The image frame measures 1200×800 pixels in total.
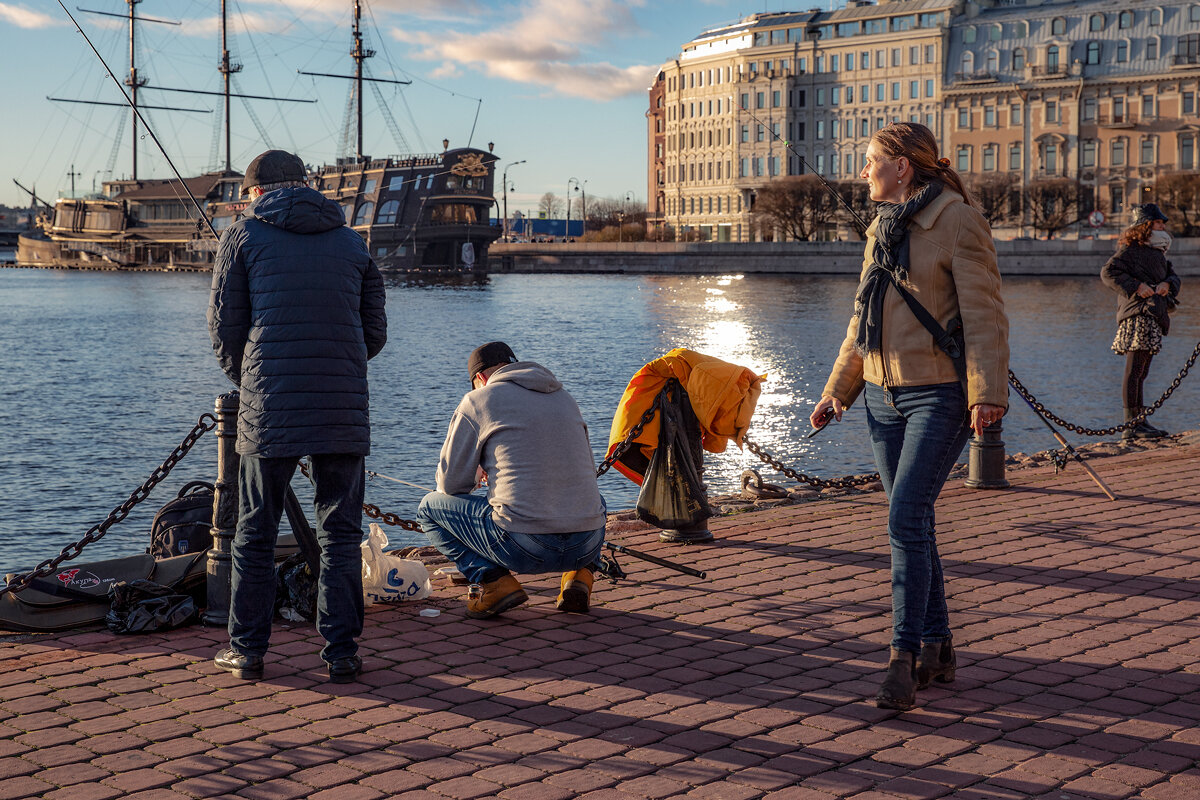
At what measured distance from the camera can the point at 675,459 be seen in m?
6.92

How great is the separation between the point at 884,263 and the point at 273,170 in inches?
80.0

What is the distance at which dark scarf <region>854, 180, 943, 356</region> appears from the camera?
417 cm

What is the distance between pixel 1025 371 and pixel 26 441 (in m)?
17.5

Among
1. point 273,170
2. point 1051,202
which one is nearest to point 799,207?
point 1051,202

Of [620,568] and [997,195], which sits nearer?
[620,568]

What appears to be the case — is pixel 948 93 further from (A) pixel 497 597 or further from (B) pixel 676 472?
(A) pixel 497 597

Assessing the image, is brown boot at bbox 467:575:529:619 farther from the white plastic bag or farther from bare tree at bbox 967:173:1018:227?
bare tree at bbox 967:173:1018:227

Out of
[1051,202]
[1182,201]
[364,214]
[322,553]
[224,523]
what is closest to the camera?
[322,553]

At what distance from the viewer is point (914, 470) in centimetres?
420

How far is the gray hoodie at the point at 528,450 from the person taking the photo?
4969mm

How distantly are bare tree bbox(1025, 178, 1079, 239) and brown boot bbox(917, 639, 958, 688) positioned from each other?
75841mm

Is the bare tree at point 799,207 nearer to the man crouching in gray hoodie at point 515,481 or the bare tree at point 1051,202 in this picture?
the bare tree at point 1051,202

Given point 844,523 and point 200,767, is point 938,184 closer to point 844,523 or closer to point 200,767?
point 200,767

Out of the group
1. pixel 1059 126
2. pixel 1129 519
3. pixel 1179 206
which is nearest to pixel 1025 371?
pixel 1129 519
